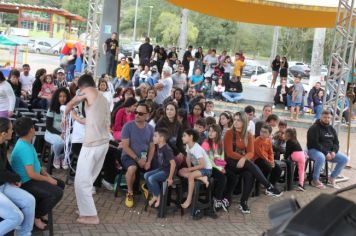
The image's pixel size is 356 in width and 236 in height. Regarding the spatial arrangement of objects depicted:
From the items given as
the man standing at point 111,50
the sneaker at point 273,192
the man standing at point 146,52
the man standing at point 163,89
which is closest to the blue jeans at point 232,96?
the man standing at point 146,52

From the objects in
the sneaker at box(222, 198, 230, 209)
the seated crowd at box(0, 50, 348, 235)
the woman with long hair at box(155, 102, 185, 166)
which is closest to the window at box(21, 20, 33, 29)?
the seated crowd at box(0, 50, 348, 235)

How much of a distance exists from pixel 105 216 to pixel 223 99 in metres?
12.6

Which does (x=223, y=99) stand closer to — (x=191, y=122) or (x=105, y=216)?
(x=191, y=122)

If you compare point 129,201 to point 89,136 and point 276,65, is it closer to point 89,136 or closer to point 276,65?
point 89,136

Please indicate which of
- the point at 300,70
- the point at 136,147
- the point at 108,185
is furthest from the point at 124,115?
the point at 300,70

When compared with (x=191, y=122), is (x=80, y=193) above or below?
below

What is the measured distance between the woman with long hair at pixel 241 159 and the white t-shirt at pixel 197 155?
69 cm

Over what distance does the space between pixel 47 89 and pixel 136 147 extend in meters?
4.89

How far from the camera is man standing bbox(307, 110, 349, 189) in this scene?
28.3ft

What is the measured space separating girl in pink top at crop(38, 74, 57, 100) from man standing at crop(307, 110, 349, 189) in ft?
18.1

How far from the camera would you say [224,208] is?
22.2ft

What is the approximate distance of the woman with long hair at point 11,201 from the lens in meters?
4.38

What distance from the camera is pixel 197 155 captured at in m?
6.31

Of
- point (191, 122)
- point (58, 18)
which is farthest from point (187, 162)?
point (58, 18)
